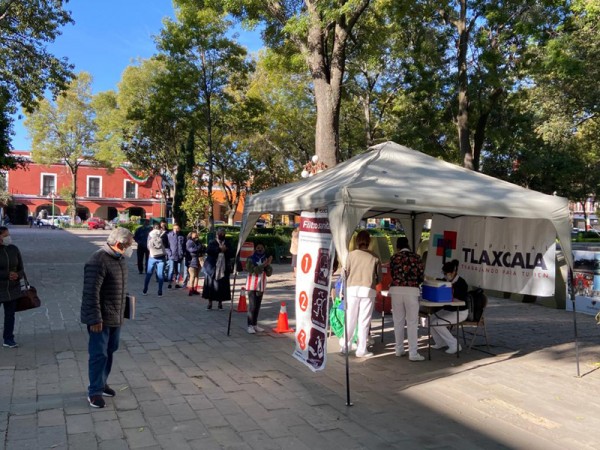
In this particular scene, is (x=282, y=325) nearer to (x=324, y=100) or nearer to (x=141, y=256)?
(x=324, y=100)

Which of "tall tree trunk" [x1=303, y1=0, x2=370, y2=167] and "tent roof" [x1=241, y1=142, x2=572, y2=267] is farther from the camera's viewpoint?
"tall tree trunk" [x1=303, y1=0, x2=370, y2=167]

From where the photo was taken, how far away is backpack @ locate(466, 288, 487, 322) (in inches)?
295

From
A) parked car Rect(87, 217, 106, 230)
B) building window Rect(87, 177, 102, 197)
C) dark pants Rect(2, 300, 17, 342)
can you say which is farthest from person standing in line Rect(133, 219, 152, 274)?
building window Rect(87, 177, 102, 197)

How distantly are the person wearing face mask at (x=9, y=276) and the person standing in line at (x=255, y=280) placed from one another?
3239 millimetres

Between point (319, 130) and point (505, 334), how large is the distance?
605cm

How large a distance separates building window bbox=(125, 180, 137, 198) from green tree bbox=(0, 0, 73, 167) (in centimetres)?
5523

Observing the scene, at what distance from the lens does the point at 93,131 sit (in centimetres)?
5600

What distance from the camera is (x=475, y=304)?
7539 millimetres

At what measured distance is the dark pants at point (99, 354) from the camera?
4785 millimetres

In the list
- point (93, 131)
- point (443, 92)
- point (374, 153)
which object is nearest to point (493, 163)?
point (443, 92)

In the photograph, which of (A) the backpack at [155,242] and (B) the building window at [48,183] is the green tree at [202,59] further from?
(B) the building window at [48,183]

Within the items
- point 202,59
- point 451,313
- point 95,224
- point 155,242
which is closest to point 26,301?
point 155,242

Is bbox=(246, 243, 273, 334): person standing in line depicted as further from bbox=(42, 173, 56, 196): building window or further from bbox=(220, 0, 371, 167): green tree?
bbox=(42, 173, 56, 196): building window

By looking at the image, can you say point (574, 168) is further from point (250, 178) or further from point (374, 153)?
point (374, 153)
